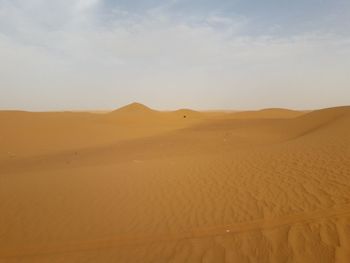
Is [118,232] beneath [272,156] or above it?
beneath

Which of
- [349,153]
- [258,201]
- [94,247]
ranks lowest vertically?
[94,247]

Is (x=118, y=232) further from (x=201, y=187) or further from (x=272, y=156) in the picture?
(x=272, y=156)

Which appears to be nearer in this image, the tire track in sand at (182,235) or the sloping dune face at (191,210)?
the sloping dune face at (191,210)

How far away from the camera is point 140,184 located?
8.70m

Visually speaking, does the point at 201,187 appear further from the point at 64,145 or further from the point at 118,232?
the point at 64,145

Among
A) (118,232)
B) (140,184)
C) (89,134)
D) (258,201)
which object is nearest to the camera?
(118,232)

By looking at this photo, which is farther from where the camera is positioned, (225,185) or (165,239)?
(225,185)

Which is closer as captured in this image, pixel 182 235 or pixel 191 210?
pixel 182 235

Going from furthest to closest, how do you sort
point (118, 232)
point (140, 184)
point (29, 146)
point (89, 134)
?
point (89, 134) < point (29, 146) < point (140, 184) < point (118, 232)

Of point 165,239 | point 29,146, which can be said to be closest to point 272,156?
point 165,239

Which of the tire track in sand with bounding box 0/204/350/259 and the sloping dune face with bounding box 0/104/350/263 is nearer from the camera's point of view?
the sloping dune face with bounding box 0/104/350/263

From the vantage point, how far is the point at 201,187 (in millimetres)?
7922

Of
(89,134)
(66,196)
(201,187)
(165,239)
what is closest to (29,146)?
(89,134)

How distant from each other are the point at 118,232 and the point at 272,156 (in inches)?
251
